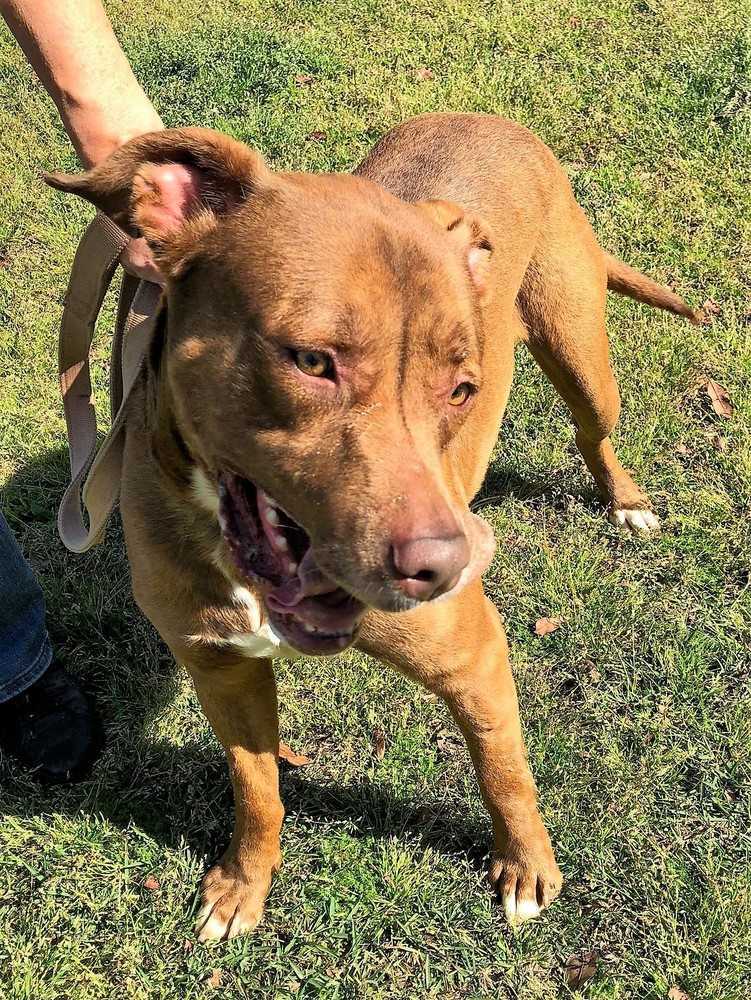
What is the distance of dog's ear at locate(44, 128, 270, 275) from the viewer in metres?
2.43

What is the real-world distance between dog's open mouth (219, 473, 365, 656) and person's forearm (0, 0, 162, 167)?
1.36 meters

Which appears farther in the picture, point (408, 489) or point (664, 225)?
point (664, 225)

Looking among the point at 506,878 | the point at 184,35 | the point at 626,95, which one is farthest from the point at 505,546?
the point at 184,35

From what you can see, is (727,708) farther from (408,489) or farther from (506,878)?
A: (408,489)

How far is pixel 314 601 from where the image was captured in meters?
2.51

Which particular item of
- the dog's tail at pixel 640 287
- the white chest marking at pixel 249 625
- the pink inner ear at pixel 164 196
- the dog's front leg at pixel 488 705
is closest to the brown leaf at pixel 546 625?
the dog's front leg at pixel 488 705

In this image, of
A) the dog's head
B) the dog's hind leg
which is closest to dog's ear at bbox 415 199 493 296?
the dog's head

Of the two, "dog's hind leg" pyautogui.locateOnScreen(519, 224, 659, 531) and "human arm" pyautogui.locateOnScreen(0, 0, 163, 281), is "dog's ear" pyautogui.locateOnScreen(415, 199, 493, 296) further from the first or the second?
"dog's hind leg" pyautogui.locateOnScreen(519, 224, 659, 531)

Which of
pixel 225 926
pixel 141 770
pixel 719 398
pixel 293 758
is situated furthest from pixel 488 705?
pixel 719 398

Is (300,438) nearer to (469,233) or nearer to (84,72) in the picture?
(469,233)

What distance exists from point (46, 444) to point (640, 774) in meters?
3.48

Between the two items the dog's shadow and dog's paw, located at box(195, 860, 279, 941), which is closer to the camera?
dog's paw, located at box(195, 860, 279, 941)

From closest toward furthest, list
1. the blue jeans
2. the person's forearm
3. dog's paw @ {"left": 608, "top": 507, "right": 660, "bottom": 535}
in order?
the person's forearm < the blue jeans < dog's paw @ {"left": 608, "top": 507, "right": 660, "bottom": 535}

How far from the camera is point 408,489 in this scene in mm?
2209
